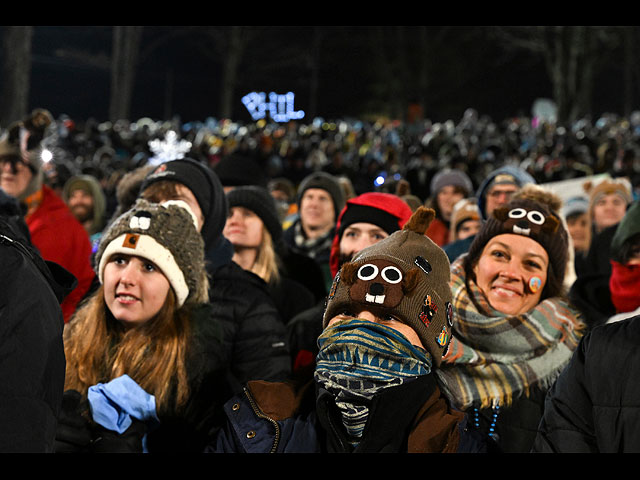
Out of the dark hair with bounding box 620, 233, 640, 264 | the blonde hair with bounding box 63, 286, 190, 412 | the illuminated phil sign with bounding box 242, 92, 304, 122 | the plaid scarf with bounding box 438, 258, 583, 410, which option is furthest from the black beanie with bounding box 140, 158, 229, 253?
the illuminated phil sign with bounding box 242, 92, 304, 122

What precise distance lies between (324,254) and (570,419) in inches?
138

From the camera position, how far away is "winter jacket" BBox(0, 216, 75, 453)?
1.46 meters

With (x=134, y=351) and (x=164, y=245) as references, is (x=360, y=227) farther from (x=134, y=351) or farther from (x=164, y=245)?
(x=134, y=351)

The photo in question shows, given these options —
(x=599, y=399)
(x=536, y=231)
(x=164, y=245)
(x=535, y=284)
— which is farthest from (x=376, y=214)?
(x=599, y=399)

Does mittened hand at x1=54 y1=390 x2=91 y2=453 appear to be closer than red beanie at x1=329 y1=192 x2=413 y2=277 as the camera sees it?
Yes

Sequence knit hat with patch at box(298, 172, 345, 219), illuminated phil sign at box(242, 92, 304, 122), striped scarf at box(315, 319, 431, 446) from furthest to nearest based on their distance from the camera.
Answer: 1. illuminated phil sign at box(242, 92, 304, 122)
2. knit hat with patch at box(298, 172, 345, 219)
3. striped scarf at box(315, 319, 431, 446)

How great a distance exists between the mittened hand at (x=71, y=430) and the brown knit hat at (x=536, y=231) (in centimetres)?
158

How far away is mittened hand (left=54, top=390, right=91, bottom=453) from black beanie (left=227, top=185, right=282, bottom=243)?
2216mm

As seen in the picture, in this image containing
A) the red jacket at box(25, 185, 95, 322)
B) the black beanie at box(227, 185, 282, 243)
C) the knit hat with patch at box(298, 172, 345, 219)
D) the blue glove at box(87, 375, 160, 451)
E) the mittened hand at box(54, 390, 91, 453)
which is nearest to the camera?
the mittened hand at box(54, 390, 91, 453)

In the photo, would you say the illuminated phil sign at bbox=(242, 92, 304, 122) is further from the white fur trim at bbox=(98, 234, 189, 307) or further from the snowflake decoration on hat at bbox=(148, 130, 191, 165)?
the white fur trim at bbox=(98, 234, 189, 307)

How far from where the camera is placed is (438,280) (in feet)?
7.98

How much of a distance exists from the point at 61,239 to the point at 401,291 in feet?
9.34

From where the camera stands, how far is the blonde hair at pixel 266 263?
168 inches

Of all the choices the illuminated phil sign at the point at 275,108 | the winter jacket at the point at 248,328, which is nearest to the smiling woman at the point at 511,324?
the winter jacket at the point at 248,328
